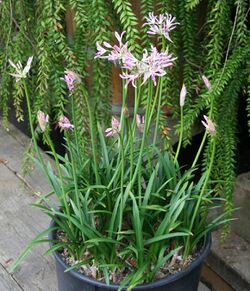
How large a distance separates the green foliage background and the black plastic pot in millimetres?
297

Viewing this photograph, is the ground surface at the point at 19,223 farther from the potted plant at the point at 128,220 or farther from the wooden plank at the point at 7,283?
the potted plant at the point at 128,220

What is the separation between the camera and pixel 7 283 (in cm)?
159

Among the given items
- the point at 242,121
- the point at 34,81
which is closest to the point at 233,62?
the point at 34,81

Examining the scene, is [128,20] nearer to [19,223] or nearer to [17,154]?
[19,223]

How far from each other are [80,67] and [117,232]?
0.51 metres

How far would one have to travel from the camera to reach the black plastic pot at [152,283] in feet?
3.99

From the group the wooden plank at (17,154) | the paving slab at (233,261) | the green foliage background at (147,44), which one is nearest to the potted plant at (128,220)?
the green foliage background at (147,44)

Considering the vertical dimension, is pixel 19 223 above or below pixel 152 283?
below

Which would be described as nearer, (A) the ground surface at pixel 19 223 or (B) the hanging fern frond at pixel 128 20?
(B) the hanging fern frond at pixel 128 20

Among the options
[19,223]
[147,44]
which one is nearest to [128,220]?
[147,44]

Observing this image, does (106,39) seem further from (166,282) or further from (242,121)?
(242,121)

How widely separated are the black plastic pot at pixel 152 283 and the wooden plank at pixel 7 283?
267 millimetres

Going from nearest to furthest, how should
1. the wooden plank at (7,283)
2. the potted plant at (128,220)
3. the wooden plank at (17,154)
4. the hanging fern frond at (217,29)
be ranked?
the potted plant at (128,220) → the hanging fern frond at (217,29) → the wooden plank at (7,283) → the wooden plank at (17,154)

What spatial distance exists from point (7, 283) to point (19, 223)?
0.31m
